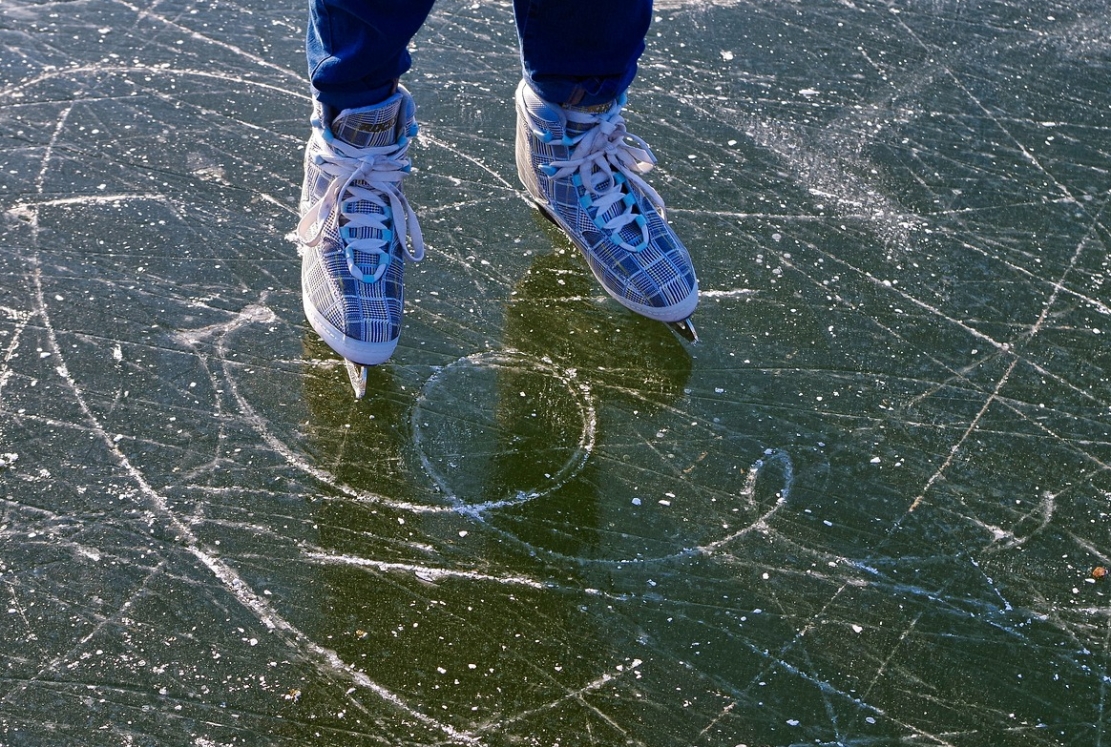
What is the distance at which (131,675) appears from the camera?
131cm

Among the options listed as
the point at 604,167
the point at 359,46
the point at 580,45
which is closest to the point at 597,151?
the point at 604,167

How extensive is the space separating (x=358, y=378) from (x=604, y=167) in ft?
1.79

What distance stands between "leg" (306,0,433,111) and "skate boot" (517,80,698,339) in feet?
0.97

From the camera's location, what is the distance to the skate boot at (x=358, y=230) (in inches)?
67.7

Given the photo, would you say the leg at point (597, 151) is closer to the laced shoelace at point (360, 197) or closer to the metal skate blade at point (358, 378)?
the laced shoelace at point (360, 197)

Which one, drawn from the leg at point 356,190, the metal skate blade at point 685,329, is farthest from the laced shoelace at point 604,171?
the leg at point 356,190

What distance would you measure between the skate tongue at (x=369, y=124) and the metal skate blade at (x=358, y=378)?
1.11 ft

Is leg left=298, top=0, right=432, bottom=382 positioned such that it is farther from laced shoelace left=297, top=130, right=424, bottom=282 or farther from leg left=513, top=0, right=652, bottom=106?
leg left=513, top=0, right=652, bottom=106

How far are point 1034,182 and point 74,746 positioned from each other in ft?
6.58

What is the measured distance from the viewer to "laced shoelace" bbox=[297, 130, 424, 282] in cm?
177

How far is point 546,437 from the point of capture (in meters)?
1.68

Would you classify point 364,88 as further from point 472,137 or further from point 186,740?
point 186,740

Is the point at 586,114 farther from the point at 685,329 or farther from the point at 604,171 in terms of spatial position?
the point at 685,329

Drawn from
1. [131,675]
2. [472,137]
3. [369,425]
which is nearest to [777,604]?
[369,425]
